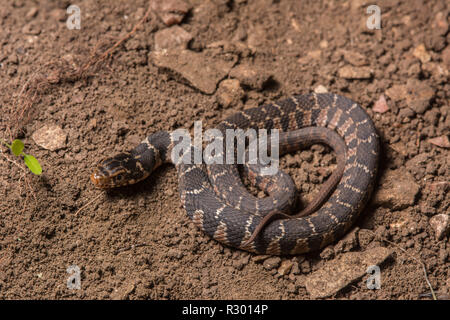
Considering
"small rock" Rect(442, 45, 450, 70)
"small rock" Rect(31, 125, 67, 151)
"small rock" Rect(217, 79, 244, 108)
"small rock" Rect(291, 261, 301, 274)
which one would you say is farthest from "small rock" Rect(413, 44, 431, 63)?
"small rock" Rect(31, 125, 67, 151)

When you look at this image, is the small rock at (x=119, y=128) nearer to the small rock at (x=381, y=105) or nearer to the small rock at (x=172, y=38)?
the small rock at (x=172, y=38)

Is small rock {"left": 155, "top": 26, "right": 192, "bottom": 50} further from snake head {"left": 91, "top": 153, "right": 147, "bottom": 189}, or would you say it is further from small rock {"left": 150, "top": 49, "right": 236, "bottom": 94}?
snake head {"left": 91, "top": 153, "right": 147, "bottom": 189}

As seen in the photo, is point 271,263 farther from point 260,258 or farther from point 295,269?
point 295,269

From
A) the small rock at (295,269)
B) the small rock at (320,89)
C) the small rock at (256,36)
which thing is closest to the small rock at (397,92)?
the small rock at (320,89)

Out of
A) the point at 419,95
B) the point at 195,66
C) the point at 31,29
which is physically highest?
the point at 31,29

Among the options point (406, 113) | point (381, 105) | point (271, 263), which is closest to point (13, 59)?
point (271, 263)

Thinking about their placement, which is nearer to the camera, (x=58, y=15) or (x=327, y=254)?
(x=327, y=254)

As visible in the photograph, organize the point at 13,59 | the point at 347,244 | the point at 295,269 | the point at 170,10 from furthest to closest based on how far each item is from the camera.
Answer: the point at 170,10, the point at 13,59, the point at 347,244, the point at 295,269

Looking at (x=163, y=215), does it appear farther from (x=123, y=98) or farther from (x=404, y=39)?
(x=404, y=39)
